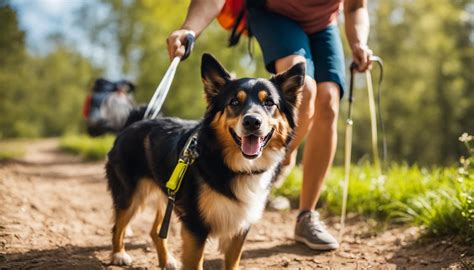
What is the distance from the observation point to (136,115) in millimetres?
4008

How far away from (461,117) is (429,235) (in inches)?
780

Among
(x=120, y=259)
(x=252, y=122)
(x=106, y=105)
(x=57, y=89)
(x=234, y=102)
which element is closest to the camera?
Answer: (x=252, y=122)

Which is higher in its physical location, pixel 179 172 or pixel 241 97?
pixel 241 97

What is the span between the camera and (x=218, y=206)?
2.82 meters

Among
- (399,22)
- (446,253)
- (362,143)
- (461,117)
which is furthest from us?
(362,143)

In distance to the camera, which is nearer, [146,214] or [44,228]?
[44,228]

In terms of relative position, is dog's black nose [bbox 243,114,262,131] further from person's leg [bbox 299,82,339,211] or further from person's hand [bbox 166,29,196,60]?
person's leg [bbox 299,82,339,211]

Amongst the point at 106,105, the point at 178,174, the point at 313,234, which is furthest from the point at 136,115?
the point at 106,105

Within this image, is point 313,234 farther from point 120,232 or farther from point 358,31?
point 358,31

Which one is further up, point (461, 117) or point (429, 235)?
point (429, 235)

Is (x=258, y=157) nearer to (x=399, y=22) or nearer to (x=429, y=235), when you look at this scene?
(x=429, y=235)

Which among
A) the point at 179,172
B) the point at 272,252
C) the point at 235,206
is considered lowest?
the point at 272,252

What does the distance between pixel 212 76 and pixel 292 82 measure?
56 centimetres

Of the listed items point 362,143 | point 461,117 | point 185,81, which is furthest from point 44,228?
point 362,143
